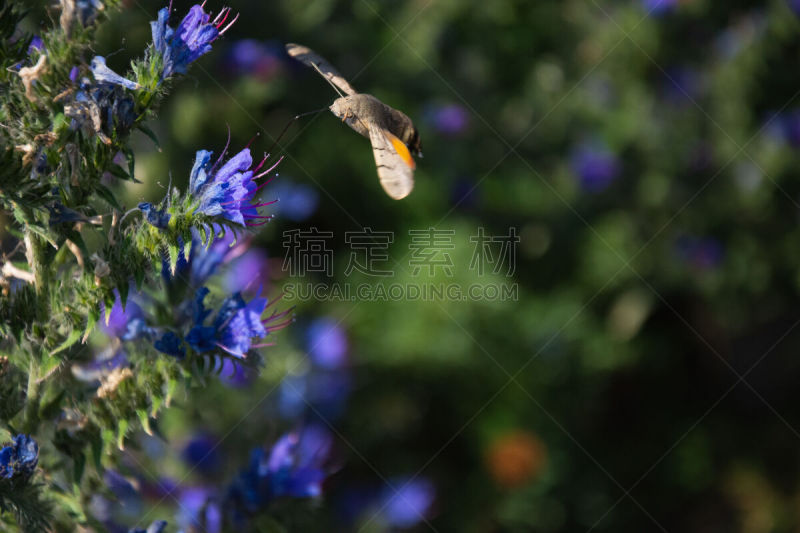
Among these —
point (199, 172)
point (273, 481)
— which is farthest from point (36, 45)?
point (273, 481)

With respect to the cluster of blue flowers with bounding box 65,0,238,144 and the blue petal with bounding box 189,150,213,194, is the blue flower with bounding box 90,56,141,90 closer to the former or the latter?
the cluster of blue flowers with bounding box 65,0,238,144

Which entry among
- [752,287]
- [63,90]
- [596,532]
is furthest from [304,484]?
[752,287]

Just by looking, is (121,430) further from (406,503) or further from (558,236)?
(558,236)

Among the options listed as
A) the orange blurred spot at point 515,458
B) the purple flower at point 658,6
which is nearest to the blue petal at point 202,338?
the orange blurred spot at point 515,458

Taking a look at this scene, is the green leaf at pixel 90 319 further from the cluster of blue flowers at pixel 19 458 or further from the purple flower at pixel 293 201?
the purple flower at pixel 293 201

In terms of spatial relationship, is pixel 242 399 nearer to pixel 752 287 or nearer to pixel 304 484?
pixel 304 484

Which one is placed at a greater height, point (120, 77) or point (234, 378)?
point (120, 77)

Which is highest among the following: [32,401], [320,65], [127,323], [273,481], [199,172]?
[320,65]
